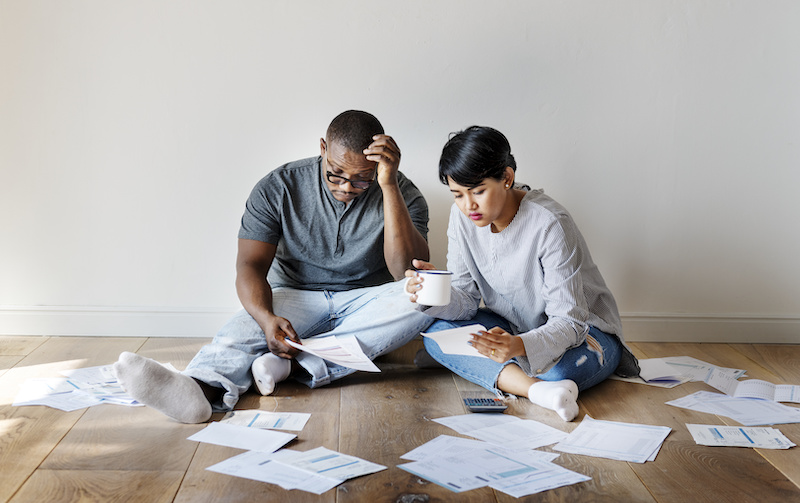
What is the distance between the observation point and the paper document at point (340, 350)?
6.43 ft

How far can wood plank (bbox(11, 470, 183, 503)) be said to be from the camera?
133 cm

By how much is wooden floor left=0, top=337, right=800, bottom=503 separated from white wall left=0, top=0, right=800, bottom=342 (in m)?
0.56

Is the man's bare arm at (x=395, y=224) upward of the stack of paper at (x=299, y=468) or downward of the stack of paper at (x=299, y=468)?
upward

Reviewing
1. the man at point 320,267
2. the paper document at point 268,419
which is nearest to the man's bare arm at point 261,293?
the man at point 320,267

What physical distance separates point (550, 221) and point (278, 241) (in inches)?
37.2

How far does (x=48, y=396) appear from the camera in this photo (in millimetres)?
1964

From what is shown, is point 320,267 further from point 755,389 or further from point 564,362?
point 755,389

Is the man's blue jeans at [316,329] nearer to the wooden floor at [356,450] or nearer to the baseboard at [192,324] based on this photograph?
the wooden floor at [356,450]

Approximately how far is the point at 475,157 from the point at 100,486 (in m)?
1.20

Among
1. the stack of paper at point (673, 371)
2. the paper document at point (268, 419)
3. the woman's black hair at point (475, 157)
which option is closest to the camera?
the paper document at point (268, 419)

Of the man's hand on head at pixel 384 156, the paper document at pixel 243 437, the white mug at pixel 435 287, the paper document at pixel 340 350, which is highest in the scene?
the man's hand on head at pixel 384 156

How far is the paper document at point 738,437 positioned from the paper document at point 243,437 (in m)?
1.05

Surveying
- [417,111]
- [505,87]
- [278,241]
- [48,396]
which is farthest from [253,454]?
[505,87]

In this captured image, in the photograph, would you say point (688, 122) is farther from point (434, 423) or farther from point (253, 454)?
point (253, 454)
